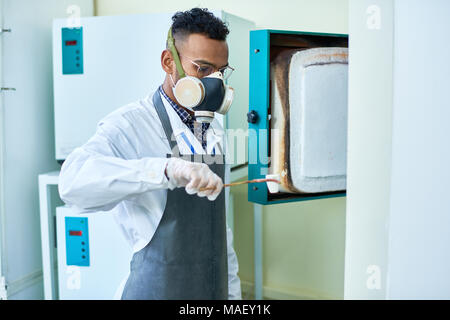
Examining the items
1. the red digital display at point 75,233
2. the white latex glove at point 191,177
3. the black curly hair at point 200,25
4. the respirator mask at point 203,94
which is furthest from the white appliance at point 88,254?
the black curly hair at point 200,25

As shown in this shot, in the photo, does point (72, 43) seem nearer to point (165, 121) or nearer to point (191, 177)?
point (165, 121)

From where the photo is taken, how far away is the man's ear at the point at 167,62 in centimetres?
115

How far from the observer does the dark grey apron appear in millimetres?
1127

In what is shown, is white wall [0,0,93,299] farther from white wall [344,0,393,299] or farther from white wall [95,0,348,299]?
white wall [344,0,393,299]

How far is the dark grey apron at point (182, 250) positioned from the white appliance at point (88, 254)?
17 centimetres

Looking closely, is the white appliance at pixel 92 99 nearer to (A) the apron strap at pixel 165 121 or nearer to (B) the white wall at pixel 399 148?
(A) the apron strap at pixel 165 121

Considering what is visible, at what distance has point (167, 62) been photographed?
3.81ft

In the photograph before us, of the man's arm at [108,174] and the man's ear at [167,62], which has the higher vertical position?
the man's ear at [167,62]

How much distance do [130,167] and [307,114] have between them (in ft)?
1.77

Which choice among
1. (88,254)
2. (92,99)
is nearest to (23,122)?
(92,99)

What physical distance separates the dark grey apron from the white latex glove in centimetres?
2

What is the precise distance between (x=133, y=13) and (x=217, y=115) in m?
0.52
